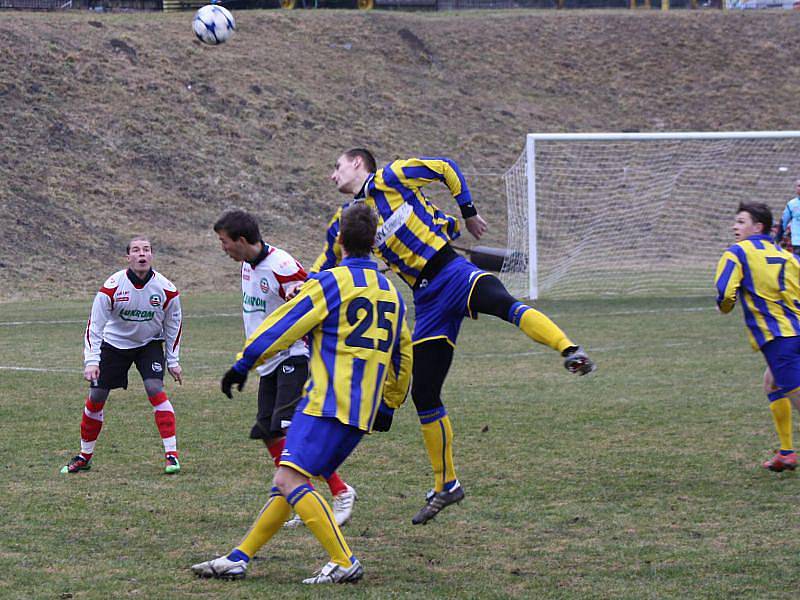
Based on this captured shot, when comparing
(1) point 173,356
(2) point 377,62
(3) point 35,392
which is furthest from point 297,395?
(2) point 377,62

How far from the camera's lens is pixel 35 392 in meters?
10.9

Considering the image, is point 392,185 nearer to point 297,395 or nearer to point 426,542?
point 297,395

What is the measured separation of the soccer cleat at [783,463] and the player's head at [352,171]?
304 centimetres

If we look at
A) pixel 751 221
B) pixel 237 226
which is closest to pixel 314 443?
pixel 237 226

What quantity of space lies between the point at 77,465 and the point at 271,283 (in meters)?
2.10

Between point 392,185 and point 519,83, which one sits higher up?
point 519,83

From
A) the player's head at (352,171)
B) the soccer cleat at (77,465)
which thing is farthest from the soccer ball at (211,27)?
the player's head at (352,171)

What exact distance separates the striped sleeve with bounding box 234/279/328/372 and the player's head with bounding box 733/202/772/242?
3.45 m

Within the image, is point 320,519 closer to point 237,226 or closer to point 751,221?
point 237,226

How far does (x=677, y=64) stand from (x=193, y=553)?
4280 centimetres

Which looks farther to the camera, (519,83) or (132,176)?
(519,83)

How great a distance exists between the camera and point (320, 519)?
4910mm

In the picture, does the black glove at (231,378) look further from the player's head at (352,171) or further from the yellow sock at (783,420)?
the yellow sock at (783,420)

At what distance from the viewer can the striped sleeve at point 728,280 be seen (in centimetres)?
708
